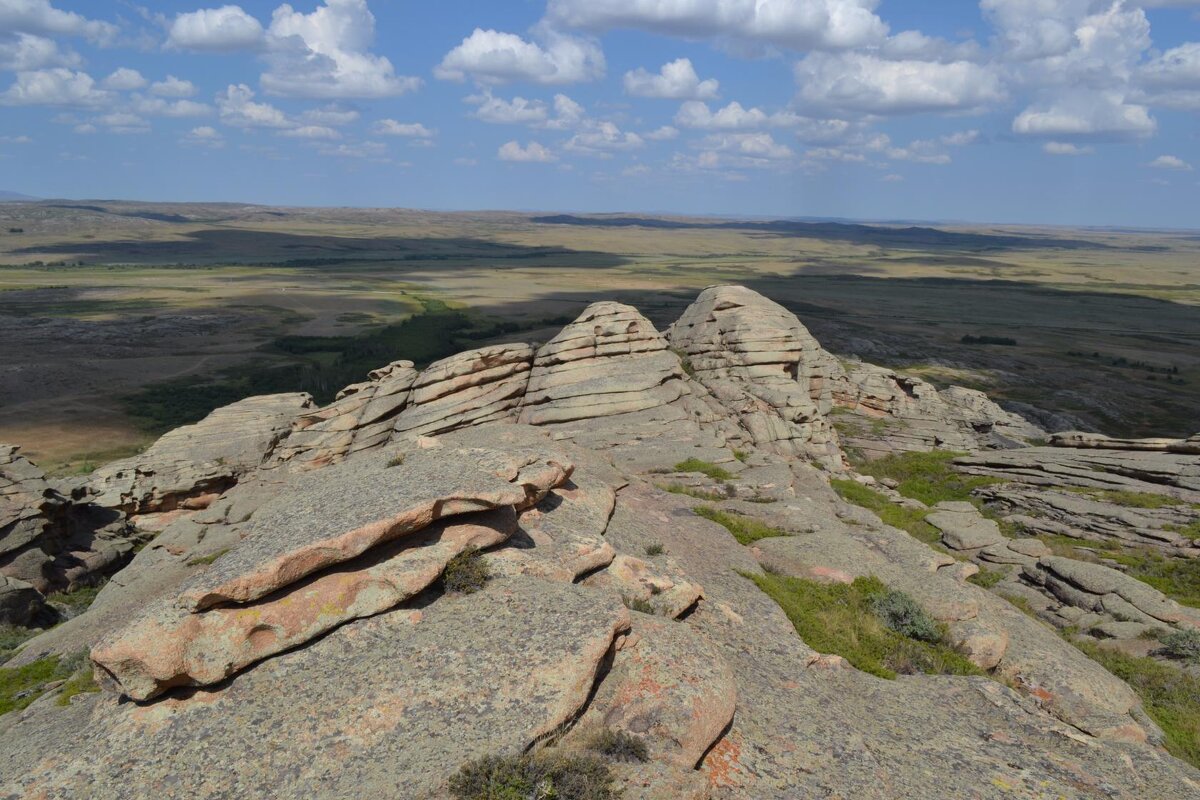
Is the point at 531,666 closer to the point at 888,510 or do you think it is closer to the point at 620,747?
the point at 620,747

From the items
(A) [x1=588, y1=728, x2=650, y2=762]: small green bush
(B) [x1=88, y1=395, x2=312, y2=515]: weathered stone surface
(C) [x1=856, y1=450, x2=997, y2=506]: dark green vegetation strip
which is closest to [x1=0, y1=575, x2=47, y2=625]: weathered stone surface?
(B) [x1=88, y1=395, x2=312, y2=515]: weathered stone surface

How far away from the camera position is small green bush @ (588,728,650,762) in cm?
1227

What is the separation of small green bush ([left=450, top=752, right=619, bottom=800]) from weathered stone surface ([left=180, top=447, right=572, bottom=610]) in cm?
535

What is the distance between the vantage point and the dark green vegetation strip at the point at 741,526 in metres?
26.1

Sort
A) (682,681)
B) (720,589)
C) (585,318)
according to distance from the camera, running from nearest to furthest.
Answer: (682,681), (720,589), (585,318)

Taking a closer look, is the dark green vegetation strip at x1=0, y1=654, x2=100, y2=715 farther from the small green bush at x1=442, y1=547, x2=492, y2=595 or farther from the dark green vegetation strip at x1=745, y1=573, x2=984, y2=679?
the dark green vegetation strip at x1=745, y1=573, x2=984, y2=679

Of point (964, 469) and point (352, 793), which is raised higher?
point (352, 793)

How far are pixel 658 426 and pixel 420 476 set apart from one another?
21.6 metres

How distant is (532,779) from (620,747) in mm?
1783

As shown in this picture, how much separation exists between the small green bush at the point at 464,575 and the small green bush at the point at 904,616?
12110 mm

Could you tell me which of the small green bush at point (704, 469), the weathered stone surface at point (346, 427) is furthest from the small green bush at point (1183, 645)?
the weathered stone surface at point (346, 427)

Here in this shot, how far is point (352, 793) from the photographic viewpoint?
37.5 ft

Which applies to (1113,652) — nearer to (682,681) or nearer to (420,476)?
(682,681)

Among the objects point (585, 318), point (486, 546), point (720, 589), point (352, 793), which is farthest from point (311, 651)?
point (585, 318)
